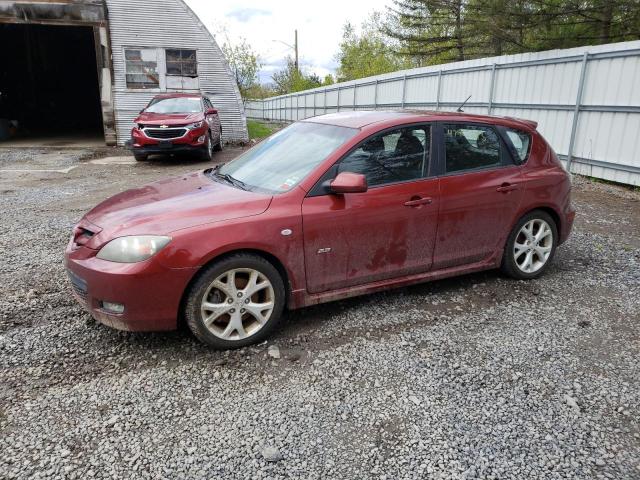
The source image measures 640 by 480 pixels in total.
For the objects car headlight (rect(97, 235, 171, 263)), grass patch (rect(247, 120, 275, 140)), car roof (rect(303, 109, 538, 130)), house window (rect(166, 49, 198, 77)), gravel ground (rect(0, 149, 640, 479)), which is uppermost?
house window (rect(166, 49, 198, 77))

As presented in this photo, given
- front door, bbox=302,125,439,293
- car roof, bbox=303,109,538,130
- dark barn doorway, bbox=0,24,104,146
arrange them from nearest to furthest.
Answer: front door, bbox=302,125,439,293 → car roof, bbox=303,109,538,130 → dark barn doorway, bbox=0,24,104,146

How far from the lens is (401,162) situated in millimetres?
3938

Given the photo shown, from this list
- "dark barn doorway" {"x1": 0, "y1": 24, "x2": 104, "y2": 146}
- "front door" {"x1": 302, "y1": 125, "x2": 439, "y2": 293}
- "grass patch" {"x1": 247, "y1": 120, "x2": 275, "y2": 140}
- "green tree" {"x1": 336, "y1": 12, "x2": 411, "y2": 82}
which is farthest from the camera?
"green tree" {"x1": 336, "y1": 12, "x2": 411, "y2": 82}

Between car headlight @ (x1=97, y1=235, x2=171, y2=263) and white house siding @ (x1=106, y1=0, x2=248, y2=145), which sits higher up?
white house siding @ (x1=106, y1=0, x2=248, y2=145)

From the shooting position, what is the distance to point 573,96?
977 centimetres

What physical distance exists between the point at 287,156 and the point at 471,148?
5.29 ft

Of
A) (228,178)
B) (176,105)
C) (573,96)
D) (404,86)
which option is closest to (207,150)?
(176,105)

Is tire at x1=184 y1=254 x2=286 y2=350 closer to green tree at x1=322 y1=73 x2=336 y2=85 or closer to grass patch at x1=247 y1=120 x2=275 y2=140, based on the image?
grass patch at x1=247 y1=120 x2=275 y2=140

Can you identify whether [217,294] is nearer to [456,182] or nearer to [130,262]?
[130,262]

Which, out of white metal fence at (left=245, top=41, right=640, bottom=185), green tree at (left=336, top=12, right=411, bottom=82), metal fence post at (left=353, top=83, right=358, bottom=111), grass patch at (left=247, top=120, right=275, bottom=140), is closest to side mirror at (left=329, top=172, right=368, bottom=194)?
white metal fence at (left=245, top=41, right=640, bottom=185)

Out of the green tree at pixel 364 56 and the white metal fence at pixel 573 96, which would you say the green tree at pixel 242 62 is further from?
the white metal fence at pixel 573 96

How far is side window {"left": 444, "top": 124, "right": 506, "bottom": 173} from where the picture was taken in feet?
13.5

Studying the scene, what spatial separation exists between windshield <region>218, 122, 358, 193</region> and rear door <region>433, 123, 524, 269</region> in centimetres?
92

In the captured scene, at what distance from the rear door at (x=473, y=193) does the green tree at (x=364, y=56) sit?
37.8 metres
